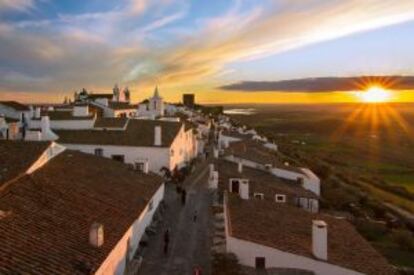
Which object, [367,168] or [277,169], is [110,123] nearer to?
[277,169]

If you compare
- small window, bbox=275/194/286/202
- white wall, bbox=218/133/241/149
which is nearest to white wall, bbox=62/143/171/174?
small window, bbox=275/194/286/202

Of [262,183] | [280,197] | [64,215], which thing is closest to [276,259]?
[64,215]

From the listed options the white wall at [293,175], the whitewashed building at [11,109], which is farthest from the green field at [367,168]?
the whitewashed building at [11,109]

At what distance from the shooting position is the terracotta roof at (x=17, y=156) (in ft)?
70.0

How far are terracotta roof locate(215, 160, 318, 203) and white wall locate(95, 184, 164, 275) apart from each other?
31.9 feet

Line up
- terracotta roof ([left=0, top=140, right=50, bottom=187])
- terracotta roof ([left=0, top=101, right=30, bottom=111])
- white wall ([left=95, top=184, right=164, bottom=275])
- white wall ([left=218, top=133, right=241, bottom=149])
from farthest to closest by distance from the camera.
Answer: terracotta roof ([left=0, top=101, right=30, bottom=111]) < white wall ([left=218, top=133, right=241, bottom=149]) < terracotta roof ([left=0, top=140, right=50, bottom=187]) < white wall ([left=95, top=184, right=164, bottom=275])

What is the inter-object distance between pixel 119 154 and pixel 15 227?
26.2m

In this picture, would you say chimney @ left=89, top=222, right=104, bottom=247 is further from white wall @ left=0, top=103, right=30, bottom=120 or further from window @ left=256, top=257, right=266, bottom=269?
white wall @ left=0, top=103, right=30, bottom=120

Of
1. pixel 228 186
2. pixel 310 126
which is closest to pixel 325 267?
pixel 228 186

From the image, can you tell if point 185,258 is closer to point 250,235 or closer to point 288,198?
point 250,235

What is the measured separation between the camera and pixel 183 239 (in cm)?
2572

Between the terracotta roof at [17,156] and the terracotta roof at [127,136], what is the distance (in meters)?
16.1

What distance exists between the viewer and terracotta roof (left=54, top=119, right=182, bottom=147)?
43.0 meters

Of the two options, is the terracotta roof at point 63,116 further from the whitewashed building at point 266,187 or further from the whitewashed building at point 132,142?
the whitewashed building at point 266,187
